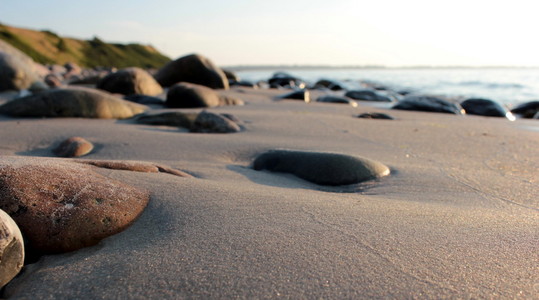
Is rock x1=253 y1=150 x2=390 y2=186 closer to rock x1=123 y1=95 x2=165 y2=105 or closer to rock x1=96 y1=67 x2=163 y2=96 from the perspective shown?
rock x1=123 y1=95 x2=165 y2=105

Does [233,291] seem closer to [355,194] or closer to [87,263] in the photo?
[87,263]

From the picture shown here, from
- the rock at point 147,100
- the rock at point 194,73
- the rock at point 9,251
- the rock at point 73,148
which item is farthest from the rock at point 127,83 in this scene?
the rock at point 9,251

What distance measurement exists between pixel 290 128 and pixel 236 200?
2.22m

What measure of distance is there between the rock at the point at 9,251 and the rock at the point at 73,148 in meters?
1.56

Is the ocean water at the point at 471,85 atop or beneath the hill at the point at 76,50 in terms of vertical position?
beneath

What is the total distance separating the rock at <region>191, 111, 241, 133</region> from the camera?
3424 mm

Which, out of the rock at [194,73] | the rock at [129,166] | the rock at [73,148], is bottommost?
the rock at [73,148]

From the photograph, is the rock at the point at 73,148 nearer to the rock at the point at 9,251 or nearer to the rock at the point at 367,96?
the rock at the point at 9,251

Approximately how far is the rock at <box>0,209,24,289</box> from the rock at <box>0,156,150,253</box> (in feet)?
0.40

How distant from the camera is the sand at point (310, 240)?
961 mm

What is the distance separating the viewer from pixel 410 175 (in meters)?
2.17

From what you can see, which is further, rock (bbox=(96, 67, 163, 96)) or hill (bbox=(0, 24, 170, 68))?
hill (bbox=(0, 24, 170, 68))

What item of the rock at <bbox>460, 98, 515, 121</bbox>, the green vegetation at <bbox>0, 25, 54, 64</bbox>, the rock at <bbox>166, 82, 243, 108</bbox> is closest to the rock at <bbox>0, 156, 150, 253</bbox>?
the rock at <bbox>166, 82, 243, 108</bbox>

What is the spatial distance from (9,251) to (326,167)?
1.48 m
